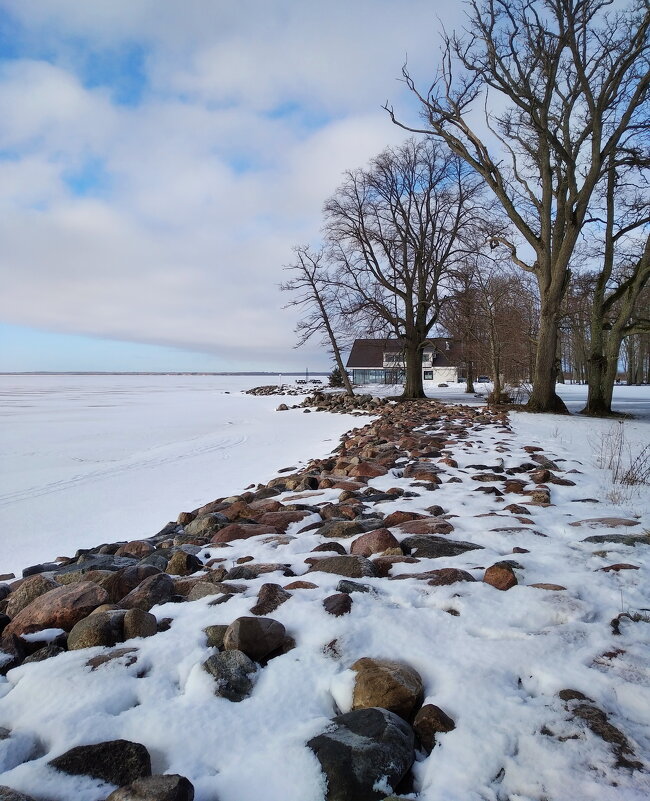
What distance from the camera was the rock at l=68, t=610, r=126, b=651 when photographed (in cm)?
214

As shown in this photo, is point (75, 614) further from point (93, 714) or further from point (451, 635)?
point (451, 635)

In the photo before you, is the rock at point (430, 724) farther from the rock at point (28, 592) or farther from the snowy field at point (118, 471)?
the snowy field at point (118, 471)

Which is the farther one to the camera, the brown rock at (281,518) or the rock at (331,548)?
the brown rock at (281,518)

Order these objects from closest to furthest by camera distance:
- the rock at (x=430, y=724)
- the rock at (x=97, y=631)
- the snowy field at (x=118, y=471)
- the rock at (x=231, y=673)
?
the rock at (x=430, y=724) < the rock at (x=231, y=673) < the rock at (x=97, y=631) < the snowy field at (x=118, y=471)

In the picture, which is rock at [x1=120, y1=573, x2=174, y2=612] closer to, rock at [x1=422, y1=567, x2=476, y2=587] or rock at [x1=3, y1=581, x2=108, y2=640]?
rock at [x1=3, y1=581, x2=108, y2=640]

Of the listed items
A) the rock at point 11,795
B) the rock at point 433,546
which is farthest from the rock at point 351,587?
the rock at point 11,795

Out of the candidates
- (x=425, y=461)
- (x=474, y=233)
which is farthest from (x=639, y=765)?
(x=474, y=233)

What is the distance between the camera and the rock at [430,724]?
1.55m

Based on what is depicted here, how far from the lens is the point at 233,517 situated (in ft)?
14.6

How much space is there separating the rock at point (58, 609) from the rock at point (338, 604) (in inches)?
47.1

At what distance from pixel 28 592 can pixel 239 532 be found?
4.83 feet

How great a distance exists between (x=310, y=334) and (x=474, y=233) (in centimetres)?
912

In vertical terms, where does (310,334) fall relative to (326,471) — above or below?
above

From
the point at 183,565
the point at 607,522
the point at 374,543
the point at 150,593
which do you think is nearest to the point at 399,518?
the point at 374,543
